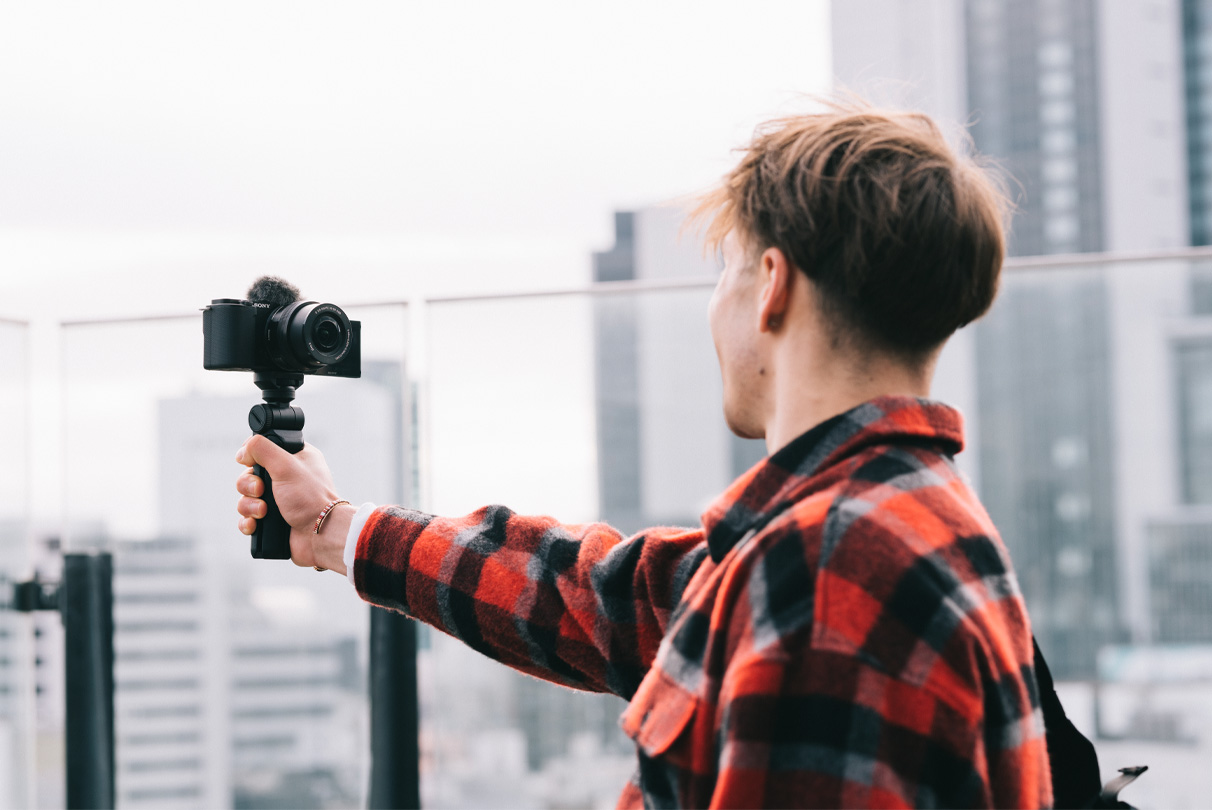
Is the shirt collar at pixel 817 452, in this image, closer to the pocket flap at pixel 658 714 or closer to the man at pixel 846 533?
the man at pixel 846 533

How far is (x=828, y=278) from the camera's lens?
0.80 meters

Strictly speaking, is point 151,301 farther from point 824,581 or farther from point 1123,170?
point 1123,170

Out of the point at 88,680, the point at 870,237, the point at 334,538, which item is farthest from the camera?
the point at 88,680

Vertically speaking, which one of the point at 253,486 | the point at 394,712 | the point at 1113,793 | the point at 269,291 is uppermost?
the point at 269,291

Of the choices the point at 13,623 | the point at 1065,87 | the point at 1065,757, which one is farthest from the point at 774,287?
the point at 1065,87

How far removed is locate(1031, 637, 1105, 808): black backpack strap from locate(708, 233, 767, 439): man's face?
296 mm

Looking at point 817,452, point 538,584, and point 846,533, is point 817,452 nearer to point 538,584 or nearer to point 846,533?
point 846,533

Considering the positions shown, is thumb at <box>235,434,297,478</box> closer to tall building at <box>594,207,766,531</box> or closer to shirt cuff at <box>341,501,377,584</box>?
shirt cuff at <box>341,501,377,584</box>

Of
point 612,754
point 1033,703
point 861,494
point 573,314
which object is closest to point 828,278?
point 861,494

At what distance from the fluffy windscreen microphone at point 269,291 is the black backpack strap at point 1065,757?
0.93m

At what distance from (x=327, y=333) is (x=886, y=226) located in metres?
0.75

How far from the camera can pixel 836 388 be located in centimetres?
81

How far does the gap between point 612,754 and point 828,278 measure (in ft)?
5.92

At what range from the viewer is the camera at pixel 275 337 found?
127cm
